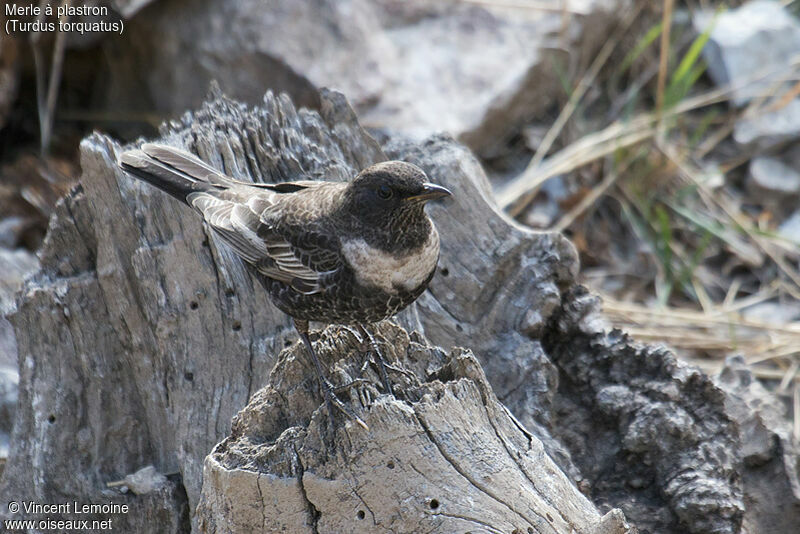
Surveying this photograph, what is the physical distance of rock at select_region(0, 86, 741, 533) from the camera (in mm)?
3451

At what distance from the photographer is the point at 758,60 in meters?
6.83

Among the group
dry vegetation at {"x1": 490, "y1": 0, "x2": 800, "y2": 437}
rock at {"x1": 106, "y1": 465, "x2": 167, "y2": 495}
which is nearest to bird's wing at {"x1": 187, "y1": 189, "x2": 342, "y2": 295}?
rock at {"x1": 106, "y1": 465, "x2": 167, "y2": 495}

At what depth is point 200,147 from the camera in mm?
3844

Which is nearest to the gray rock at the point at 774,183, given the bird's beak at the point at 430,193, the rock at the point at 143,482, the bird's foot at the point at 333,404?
the bird's beak at the point at 430,193

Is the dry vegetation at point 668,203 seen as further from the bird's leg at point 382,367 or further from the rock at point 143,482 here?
the rock at point 143,482

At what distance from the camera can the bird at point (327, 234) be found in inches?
124

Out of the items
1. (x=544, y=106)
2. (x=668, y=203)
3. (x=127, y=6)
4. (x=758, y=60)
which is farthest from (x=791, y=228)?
(x=127, y=6)

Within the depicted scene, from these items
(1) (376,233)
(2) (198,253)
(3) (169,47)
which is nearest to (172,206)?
(2) (198,253)

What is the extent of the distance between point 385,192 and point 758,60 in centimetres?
Answer: 477

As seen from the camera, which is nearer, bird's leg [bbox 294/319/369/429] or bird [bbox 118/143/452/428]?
bird's leg [bbox 294/319/369/429]

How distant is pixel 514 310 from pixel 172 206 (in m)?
1.49

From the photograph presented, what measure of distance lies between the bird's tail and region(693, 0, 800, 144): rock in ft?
15.0

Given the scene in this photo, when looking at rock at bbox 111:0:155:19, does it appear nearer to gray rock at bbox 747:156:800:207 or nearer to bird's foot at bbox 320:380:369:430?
bird's foot at bbox 320:380:369:430

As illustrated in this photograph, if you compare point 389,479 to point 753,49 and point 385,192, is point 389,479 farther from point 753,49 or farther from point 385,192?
point 753,49
